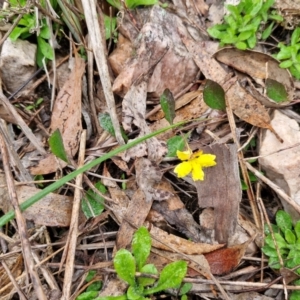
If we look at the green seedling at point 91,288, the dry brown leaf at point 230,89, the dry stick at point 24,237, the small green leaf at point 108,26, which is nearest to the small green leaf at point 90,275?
the green seedling at point 91,288

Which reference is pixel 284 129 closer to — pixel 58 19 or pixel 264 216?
pixel 264 216

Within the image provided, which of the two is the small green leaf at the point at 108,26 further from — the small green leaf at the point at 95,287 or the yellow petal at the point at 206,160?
the small green leaf at the point at 95,287

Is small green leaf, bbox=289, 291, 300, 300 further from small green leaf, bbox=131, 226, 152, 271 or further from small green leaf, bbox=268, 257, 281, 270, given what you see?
small green leaf, bbox=131, 226, 152, 271

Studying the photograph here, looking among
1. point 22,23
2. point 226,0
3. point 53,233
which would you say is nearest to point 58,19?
point 22,23

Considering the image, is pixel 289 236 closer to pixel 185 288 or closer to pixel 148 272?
pixel 185 288

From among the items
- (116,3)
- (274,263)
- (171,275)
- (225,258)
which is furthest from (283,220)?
(116,3)

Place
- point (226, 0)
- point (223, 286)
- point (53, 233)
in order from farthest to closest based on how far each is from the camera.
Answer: point (226, 0) < point (53, 233) < point (223, 286)

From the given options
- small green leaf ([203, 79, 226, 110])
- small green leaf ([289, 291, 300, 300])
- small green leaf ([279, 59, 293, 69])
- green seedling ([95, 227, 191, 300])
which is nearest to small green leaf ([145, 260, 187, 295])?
green seedling ([95, 227, 191, 300])
